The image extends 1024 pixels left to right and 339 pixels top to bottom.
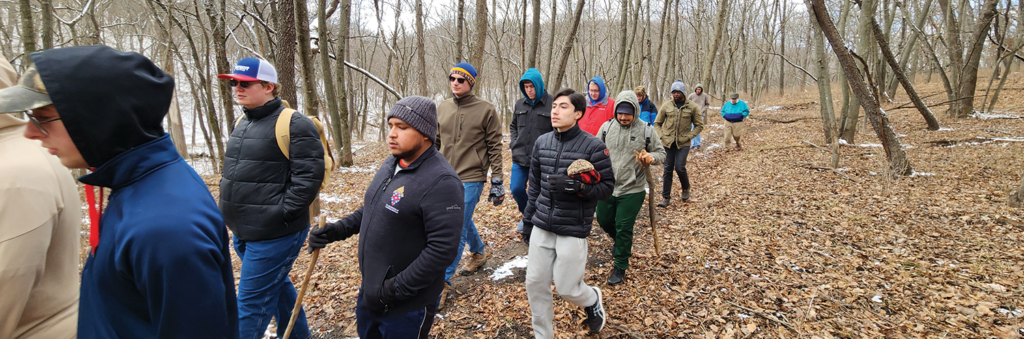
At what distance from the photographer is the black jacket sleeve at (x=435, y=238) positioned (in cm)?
194

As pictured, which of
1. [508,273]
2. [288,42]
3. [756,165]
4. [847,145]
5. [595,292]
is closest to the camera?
[595,292]

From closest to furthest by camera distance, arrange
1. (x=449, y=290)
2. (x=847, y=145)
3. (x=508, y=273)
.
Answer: (x=449, y=290) → (x=508, y=273) → (x=847, y=145)

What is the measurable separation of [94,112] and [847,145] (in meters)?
13.8

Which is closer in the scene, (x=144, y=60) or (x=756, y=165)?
(x=144, y=60)

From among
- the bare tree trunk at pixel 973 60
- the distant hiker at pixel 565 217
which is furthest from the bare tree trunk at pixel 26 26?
the bare tree trunk at pixel 973 60

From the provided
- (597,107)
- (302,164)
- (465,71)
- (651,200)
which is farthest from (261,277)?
(597,107)

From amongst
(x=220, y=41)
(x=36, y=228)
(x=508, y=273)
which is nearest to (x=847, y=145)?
(x=508, y=273)

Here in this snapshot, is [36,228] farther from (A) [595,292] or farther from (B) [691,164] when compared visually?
(B) [691,164]

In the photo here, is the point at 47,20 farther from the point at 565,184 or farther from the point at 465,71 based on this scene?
the point at 565,184

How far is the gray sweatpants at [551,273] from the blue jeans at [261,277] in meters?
1.75

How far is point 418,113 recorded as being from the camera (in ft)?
6.97

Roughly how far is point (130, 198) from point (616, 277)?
12.6 ft

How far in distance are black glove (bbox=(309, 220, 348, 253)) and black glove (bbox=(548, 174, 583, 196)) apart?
1.48 m

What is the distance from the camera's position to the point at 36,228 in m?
1.40
